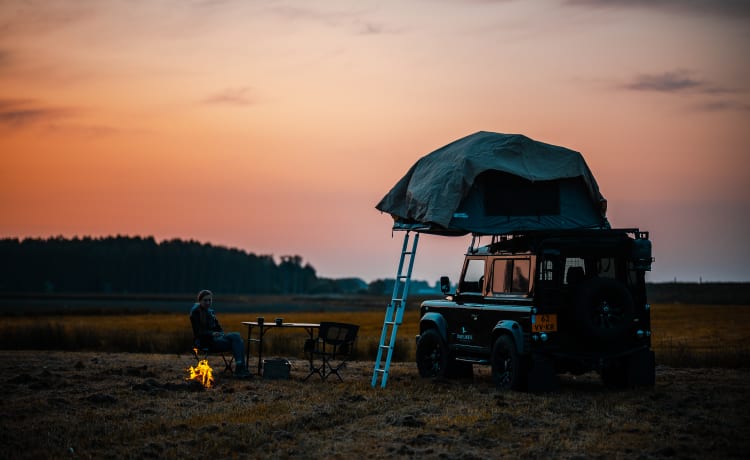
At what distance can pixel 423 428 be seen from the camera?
11.9 m

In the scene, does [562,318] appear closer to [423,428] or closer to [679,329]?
[423,428]

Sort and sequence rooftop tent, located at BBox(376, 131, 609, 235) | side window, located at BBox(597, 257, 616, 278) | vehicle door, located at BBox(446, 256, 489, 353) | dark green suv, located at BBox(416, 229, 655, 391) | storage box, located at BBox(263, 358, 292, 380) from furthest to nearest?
1. storage box, located at BBox(263, 358, 292, 380)
2. vehicle door, located at BBox(446, 256, 489, 353)
3. rooftop tent, located at BBox(376, 131, 609, 235)
4. side window, located at BBox(597, 257, 616, 278)
5. dark green suv, located at BBox(416, 229, 655, 391)

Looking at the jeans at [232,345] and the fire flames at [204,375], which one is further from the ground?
the jeans at [232,345]

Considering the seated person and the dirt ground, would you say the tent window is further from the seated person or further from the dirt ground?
the seated person

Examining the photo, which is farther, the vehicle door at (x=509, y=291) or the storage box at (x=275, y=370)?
the storage box at (x=275, y=370)

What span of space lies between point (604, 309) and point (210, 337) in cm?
693

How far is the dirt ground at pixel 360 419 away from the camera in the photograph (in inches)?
416

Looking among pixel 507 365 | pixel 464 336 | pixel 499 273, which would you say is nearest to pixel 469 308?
pixel 464 336

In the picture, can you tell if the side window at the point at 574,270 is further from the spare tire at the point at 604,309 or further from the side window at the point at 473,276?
the side window at the point at 473,276

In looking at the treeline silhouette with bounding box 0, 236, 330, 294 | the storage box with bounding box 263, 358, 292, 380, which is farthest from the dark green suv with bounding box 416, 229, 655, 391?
the treeline silhouette with bounding box 0, 236, 330, 294

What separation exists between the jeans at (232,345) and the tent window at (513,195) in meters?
5.03

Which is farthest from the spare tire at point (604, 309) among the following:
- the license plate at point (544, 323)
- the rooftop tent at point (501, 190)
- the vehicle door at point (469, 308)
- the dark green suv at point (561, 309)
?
the vehicle door at point (469, 308)

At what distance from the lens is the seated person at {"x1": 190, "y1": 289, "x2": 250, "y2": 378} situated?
689 inches

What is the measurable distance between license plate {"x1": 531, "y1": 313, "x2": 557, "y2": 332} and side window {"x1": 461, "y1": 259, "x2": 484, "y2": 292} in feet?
5.73
